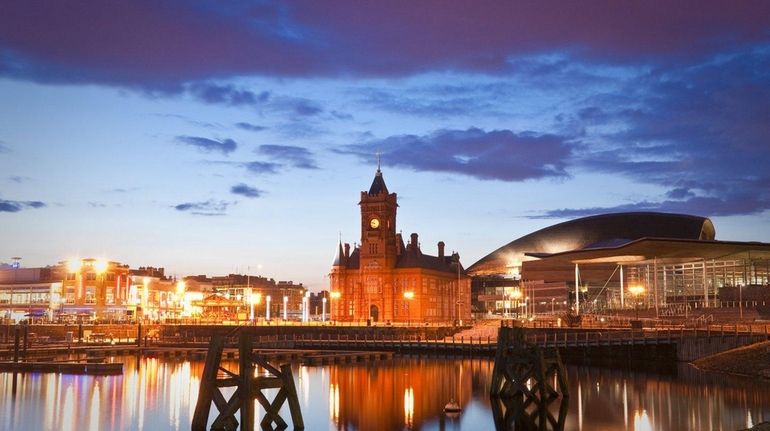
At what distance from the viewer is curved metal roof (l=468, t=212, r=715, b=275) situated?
147625 mm

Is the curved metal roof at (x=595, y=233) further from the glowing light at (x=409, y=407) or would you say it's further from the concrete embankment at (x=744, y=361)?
the glowing light at (x=409, y=407)

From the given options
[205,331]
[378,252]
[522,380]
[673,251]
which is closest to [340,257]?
[378,252]

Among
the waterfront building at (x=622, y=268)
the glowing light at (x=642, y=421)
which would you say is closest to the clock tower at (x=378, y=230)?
the waterfront building at (x=622, y=268)

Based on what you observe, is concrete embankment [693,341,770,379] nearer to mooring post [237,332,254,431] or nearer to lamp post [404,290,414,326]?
mooring post [237,332,254,431]

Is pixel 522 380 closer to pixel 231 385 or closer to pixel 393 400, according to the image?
pixel 393 400

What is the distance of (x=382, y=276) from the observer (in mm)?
Answer: 129875

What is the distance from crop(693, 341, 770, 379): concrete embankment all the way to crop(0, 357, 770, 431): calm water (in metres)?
1.78

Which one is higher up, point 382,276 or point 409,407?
point 382,276

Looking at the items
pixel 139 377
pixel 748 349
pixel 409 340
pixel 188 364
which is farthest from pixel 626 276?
pixel 139 377

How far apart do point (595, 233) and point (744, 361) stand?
102 meters

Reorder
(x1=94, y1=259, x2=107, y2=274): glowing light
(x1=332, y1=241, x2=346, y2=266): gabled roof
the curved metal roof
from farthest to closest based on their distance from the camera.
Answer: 1. the curved metal roof
2. (x1=332, y1=241, x2=346, y2=266): gabled roof
3. (x1=94, y1=259, x2=107, y2=274): glowing light

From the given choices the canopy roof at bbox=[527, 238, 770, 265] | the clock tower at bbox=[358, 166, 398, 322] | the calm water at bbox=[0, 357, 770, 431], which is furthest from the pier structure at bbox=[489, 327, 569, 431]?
the clock tower at bbox=[358, 166, 398, 322]

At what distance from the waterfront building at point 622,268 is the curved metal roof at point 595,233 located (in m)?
0.19

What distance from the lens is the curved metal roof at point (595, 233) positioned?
14762 cm
